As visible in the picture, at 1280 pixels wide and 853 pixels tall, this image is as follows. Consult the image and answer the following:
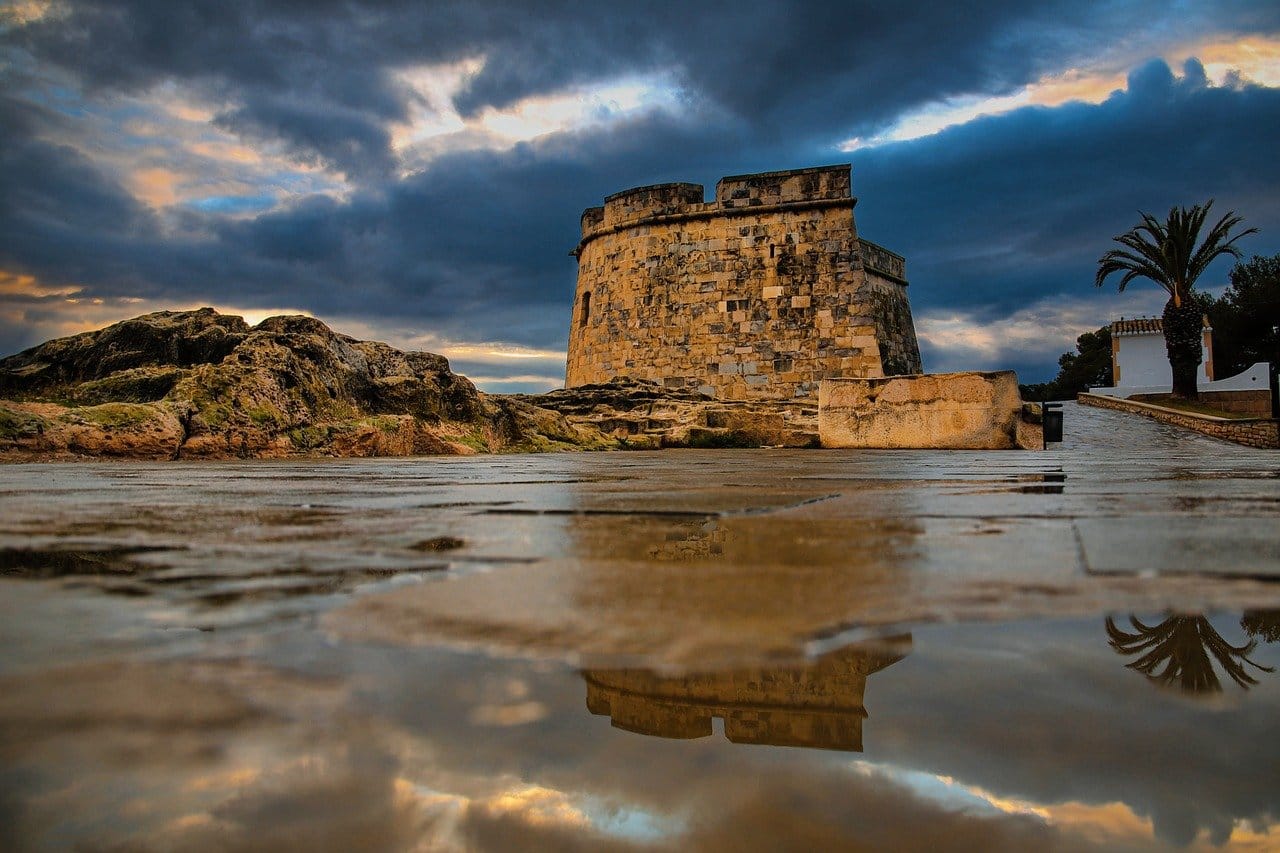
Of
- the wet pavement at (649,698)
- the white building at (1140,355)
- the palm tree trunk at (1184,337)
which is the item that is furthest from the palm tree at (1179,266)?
the wet pavement at (649,698)

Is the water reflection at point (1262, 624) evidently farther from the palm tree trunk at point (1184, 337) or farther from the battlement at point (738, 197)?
the palm tree trunk at point (1184, 337)

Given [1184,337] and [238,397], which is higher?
[1184,337]

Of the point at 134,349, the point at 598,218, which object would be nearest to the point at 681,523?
the point at 134,349

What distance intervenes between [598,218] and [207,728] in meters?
19.3

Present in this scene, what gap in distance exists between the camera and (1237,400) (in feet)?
84.4

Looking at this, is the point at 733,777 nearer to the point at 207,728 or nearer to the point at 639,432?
the point at 207,728

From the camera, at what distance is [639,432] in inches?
414

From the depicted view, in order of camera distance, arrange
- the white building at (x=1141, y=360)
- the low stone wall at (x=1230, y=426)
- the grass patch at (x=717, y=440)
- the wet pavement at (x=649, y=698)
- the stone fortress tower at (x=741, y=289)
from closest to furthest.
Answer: the wet pavement at (x=649, y=698) → the grass patch at (x=717, y=440) → the low stone wall at (x=1230, y=426) → the stone fortress tower at (x=741, y=289) → the white building at (x=1141, y=360)

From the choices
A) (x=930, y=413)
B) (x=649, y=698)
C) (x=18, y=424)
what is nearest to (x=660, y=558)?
(x=649, y=698)

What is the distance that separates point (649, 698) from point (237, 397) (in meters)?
6.27

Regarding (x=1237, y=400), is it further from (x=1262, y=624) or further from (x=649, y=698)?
(x=649, y=698)

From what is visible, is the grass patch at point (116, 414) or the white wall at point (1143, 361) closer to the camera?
the grass patch at point (116, 414)

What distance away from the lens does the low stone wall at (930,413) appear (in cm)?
850

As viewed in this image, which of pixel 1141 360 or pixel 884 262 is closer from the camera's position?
pixel 884 262
